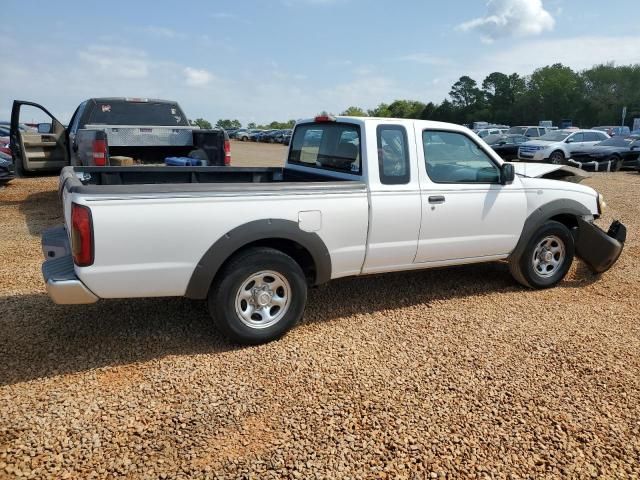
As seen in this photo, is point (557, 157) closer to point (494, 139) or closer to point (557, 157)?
point (557, 157)

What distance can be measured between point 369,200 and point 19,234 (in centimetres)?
572

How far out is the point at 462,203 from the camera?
4.54m

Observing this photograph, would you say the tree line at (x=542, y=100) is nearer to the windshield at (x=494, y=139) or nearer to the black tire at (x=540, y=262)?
the windshield at (x=494, y=139)

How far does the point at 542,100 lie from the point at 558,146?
2744 inches

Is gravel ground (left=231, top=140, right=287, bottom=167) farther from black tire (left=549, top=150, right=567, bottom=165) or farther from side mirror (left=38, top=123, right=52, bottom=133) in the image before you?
black tire (left=549, top=150, right=567, bottom=165)

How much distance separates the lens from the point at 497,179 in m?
4.78

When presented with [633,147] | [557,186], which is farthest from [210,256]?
[633,147]

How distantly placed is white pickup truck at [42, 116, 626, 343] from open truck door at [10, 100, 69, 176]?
552 cm

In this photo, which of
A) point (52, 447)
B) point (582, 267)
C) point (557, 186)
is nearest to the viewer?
point (52, 447)

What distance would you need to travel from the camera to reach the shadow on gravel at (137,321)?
358cm

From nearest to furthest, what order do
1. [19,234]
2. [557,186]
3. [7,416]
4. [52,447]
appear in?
[52,447] < [7,416] < [557,186] < [19,234]

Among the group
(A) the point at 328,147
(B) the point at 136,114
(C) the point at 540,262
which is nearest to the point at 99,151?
(B) the point at 136,114

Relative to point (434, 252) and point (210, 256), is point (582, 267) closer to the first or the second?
point (434, 252)

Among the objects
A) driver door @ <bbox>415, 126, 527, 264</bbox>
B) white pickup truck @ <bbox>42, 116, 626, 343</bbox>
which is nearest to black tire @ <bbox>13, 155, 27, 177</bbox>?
white pickup truck @ <bbox>42, 116, 626, 343</bbox>
